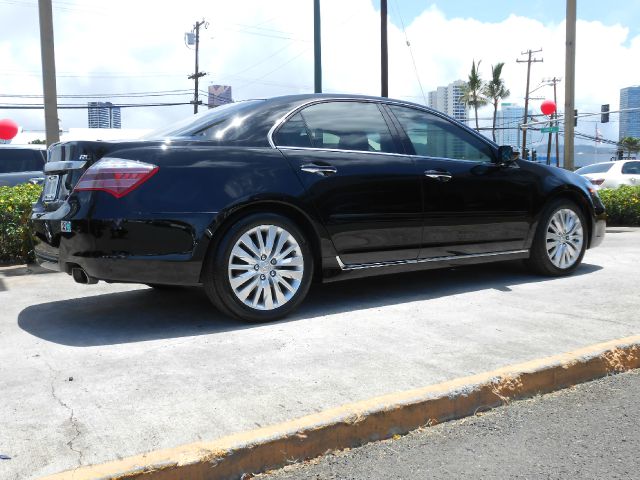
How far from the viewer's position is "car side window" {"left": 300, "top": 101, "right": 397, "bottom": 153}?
4488mm

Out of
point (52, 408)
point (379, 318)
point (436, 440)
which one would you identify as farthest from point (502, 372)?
point (52, 408)

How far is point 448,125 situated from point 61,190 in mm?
3047

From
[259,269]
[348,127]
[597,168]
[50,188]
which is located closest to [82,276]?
[50,188]

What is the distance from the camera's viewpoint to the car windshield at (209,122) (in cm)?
422

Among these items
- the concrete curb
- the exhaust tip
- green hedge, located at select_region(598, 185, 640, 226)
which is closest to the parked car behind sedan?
the exhaust tip

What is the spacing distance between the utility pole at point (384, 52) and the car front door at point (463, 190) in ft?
44.4

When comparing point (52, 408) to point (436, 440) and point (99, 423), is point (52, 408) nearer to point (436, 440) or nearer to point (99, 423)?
point (99, 423)

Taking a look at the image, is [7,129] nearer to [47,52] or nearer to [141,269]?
[47,52]

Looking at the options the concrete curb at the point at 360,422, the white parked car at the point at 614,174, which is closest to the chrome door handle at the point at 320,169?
the concrete curb at the point at 360,422

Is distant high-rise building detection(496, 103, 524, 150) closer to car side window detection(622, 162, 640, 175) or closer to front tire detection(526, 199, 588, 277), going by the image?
car side window detection(622, 162, 640, 175)

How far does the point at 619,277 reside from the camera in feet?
18.5

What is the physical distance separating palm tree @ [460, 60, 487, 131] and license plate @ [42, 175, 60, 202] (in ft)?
196

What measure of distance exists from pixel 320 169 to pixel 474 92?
59.3 m

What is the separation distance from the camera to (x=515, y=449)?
2543 millimetres
